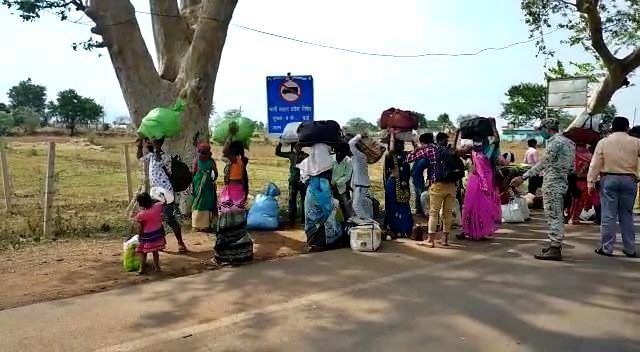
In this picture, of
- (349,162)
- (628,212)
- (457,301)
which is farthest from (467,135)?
(457,301)

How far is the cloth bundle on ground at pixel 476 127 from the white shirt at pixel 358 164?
5.37ft

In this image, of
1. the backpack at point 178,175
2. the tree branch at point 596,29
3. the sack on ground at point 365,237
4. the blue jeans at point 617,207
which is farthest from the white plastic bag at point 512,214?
the tree branch at point 596,29

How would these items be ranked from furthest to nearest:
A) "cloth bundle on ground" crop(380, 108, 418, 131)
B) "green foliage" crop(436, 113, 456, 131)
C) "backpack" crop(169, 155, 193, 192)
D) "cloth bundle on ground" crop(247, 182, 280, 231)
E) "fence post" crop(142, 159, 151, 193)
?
"green foliage" crop(436, 113, 456, 131) < "cloth bundle on ground" crop(247, 182, 280, 231) < "cloth bundle on ground" crop(380, 108, 418, 131) < "fence post" crop(142, 159, 151, 193) < "backpack" crop(169, 155, 193, 192)

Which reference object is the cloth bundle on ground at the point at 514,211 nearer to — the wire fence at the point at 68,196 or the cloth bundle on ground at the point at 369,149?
the cloth bundle on ground at the point at 369,149

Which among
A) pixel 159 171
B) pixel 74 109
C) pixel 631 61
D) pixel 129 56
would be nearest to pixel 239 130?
pixel 159 171

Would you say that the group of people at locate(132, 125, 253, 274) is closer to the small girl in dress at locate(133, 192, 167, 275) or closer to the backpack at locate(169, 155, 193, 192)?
the small girl in dress at locate(133, 192, 167, 275)

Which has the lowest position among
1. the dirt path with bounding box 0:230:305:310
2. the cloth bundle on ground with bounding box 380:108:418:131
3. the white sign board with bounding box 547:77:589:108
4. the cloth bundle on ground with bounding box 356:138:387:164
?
the dirt path with bounding box 0:230:305:310

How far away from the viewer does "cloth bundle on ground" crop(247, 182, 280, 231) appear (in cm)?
921

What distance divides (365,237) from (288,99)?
148 inches

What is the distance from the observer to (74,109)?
66.1 metres

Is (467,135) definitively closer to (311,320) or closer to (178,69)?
(311,320)

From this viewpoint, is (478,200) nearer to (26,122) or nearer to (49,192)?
(49,192)

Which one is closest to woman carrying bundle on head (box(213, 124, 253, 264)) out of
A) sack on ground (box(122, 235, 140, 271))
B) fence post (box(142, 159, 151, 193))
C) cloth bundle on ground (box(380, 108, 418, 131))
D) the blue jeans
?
sack on ground (box(122, 235, 140, 271))

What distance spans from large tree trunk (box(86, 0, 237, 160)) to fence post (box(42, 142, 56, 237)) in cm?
178
